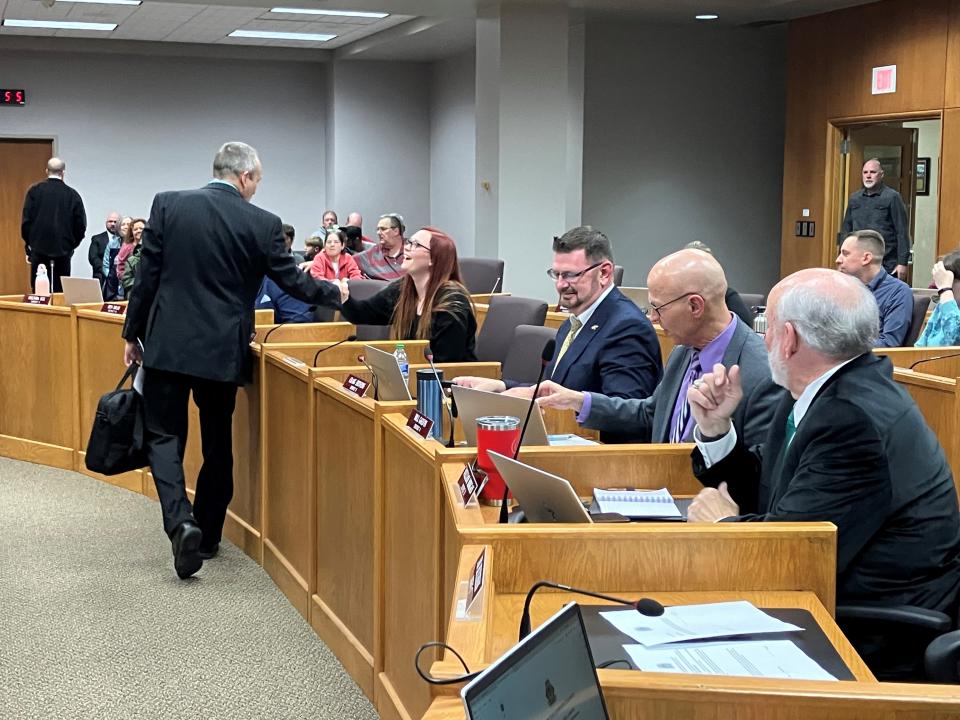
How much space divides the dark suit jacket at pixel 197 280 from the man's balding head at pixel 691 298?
2.01m

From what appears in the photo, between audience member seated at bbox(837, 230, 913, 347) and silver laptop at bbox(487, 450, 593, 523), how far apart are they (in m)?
4.10

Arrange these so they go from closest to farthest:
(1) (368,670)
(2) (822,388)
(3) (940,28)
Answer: (2) (822,388)
(1) (368,670)
(3) (940,28)

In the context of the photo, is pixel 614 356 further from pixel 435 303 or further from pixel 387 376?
pixel 435 303

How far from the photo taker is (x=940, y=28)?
31.9 ft

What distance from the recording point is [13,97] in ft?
47.3

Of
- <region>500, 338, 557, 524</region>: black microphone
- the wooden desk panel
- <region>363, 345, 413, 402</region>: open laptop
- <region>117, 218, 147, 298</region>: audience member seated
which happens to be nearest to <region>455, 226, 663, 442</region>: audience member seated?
<region>363, 345, 413, 402</region>: open laptop

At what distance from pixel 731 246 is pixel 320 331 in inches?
334

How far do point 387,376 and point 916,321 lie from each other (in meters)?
3.59

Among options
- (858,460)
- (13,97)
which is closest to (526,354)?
(858,460)

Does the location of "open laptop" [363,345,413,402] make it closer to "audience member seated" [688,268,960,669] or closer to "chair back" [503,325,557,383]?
"chair back" [503,325,557,383]

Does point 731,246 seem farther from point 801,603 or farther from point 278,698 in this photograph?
point 801,603

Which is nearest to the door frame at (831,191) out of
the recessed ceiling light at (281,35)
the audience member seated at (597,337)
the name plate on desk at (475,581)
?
the recessed ceiling light at (281,35)

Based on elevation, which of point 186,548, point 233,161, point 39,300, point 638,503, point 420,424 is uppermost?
point 233,161

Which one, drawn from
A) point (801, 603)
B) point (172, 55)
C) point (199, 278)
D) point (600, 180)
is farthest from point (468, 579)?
point (172, 55)
